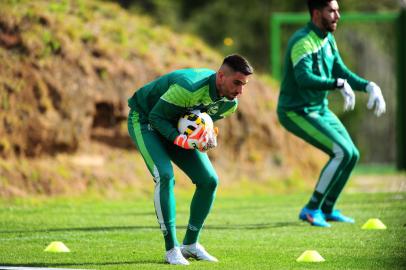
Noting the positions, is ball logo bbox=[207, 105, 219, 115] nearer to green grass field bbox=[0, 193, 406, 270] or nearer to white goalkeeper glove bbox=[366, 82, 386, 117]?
green grass field bbox=[0, 193, 406, 270]

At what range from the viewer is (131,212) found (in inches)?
520

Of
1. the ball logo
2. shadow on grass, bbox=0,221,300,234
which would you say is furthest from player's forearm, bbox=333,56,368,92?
the ball logo

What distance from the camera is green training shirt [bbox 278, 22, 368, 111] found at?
11367mm

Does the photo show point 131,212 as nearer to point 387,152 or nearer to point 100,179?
point 100,179

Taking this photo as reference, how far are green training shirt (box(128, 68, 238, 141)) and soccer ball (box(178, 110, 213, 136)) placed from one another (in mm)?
49

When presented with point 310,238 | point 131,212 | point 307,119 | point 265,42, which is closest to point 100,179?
point 131,212

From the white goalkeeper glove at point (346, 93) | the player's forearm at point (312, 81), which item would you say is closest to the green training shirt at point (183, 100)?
the white goalkeeper glove at point (346, 93)

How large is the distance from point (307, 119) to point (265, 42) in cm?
2554

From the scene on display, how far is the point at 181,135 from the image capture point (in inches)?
320

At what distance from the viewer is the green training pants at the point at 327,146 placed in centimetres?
1145

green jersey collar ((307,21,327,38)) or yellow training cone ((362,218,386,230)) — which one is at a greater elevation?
green jersey collar ((307,21,327,38))

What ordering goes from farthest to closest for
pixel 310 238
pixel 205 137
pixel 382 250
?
pixel 310 238 < pixel 382 250 < pixel 205 137

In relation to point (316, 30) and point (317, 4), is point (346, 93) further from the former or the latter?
point (317, 4)

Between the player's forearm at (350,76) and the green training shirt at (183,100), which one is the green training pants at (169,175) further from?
the player's forearm at (350,76)
